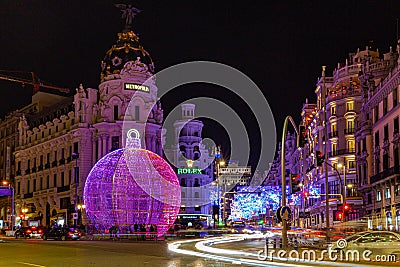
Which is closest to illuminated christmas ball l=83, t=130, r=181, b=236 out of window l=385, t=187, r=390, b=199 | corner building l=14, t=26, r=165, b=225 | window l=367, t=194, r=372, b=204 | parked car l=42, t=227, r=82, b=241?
parked car l=42, t=227, r=82, b=241

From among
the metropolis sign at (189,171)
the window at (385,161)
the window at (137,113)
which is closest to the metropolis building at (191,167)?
the metropolis sign at (189,171)

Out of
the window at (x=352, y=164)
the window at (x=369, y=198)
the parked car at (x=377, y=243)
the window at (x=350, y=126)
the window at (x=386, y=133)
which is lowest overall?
the parked car at (x=377, y=243)

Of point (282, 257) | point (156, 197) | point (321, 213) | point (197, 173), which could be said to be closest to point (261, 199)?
point (197, 173)

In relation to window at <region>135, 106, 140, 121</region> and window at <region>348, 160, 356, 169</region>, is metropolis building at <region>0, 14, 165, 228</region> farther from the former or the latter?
window at <region>348, 160, 356, 169</region>

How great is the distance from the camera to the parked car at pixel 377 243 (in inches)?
928

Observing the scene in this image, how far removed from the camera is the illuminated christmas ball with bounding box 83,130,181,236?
50.7 metres

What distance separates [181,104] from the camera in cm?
11194

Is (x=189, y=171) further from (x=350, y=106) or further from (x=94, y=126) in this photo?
(x=350, y=106)

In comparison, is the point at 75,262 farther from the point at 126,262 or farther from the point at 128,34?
the point at 128,34

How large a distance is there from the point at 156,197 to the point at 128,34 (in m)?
33.7

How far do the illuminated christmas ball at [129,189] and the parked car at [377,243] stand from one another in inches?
1135

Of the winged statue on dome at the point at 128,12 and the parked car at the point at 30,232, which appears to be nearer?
the parked car at the point at 30,232

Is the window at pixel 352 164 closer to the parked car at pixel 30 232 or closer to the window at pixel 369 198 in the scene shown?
the window at pixel 369 198

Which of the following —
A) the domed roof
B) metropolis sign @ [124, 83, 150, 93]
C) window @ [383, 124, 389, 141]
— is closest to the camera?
window @ [383, 124, 389, 141]
